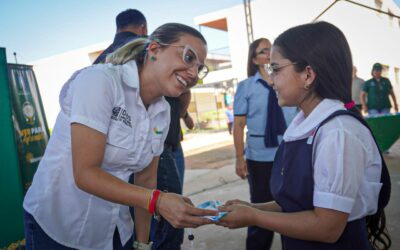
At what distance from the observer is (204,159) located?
9555 mm

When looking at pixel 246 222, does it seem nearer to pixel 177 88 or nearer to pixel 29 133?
pixel 177 88

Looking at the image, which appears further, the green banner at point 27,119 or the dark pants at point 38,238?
the green banner at point 27,119

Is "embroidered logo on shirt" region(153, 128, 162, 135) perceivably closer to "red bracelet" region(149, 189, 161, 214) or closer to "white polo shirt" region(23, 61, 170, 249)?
"white polo shirt" region(23, 61, 170, 249)

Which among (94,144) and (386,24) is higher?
(386,24)

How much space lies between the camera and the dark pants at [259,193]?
2719 millimetres

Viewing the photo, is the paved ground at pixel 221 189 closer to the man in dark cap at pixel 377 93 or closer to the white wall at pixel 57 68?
the man in dark cap at pixel 377 93

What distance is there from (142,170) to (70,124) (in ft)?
1.96

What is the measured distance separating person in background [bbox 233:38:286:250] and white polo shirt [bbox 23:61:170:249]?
1506mm

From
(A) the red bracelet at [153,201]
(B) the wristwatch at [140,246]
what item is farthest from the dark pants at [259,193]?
(A) the red bracelet at [153,201]

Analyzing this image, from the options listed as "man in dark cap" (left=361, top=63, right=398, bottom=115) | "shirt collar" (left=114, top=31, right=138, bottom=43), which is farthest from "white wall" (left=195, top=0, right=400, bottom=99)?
"shirt collar" (left=114, top=31, right=138, bottom=43)

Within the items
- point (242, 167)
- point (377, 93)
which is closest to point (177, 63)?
point (242, 167)

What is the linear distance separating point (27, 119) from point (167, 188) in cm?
233

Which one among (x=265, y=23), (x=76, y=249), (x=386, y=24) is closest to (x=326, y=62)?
(x=76, y=249)

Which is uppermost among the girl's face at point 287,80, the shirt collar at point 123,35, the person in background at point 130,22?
the person in background at point 130,22
